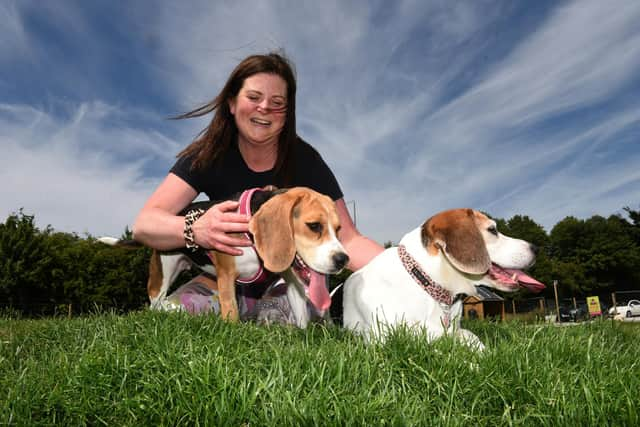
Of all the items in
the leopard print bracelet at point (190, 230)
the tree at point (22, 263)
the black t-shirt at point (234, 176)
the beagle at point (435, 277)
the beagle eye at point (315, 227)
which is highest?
the tree at point (22, 263)

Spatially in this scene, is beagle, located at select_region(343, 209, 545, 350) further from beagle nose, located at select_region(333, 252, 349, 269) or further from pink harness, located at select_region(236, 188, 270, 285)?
pink harness, located at select_region(236, 188, 270, 285)

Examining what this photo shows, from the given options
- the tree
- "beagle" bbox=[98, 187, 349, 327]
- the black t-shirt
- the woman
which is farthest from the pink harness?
the tree

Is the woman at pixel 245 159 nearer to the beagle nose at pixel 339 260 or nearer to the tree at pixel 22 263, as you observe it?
the beagle nose at pixel 339 260

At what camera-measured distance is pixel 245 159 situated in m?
4.74

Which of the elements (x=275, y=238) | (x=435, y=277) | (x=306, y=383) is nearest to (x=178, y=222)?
(x=275, y=238)

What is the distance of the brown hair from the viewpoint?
4422 mm

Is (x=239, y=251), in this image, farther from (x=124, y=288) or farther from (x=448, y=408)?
(x=124, y=288)

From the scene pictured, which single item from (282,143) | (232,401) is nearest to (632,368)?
(232,401)

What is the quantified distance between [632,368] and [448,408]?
1.68 metres

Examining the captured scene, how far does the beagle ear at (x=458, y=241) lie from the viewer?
347cm

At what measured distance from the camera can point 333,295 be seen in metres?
4.36

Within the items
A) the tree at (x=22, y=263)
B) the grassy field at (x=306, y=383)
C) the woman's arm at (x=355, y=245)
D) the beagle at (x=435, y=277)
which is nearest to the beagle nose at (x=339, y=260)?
the beagle at (x=435, y=277)

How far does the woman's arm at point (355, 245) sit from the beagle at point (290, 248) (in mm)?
737

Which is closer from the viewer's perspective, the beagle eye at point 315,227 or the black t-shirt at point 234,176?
the beagle eye at point 315,227
